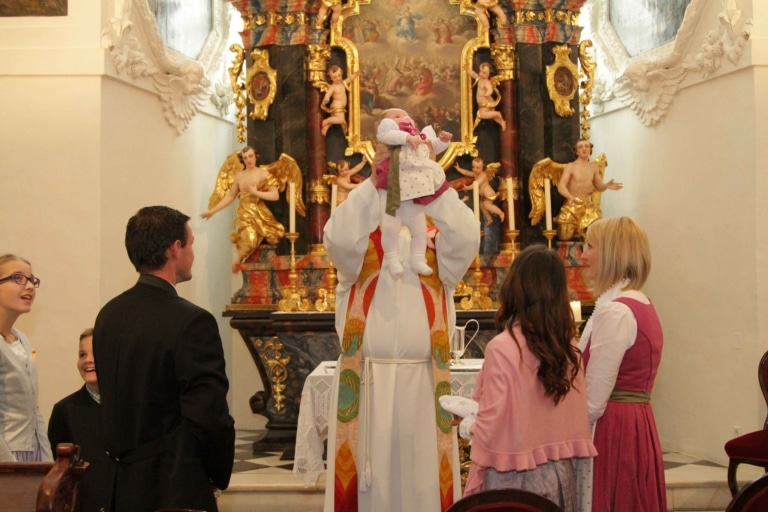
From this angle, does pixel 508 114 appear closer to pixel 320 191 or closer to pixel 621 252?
pixel 320 191

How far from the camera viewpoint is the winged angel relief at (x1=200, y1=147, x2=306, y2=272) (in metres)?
9.35

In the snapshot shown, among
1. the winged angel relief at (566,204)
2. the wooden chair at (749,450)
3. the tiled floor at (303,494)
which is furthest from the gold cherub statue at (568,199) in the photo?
the wooden chair at (749,450)

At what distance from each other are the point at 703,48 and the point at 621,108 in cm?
167

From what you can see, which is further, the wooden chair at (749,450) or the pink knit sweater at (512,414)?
the wooden chair at (749,450)

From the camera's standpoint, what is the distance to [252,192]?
9305 mm

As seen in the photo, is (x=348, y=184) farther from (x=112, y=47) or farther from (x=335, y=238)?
(x=335, y=238)

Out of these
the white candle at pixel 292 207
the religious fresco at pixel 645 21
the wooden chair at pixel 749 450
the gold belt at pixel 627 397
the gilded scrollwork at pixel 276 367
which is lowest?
the wooden chair at pixel 749 450

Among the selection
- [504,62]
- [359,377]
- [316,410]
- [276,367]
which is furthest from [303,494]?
[504,62]

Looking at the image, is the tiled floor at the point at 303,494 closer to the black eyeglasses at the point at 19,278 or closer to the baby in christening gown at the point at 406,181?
the baby in christening gown at the point at 406,181

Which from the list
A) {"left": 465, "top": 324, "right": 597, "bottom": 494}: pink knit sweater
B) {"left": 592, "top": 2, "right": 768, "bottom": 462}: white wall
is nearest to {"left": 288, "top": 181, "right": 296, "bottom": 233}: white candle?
{"left": 592, "top": 2, "right": 768, "bottom": 462}: white wall

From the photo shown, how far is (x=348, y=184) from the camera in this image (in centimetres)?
934

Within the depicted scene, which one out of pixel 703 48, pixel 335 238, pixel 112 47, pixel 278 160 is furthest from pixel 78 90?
pixel 703 48

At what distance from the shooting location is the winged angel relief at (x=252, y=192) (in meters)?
9.35

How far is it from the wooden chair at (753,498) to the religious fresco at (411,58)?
6984 millimetres
